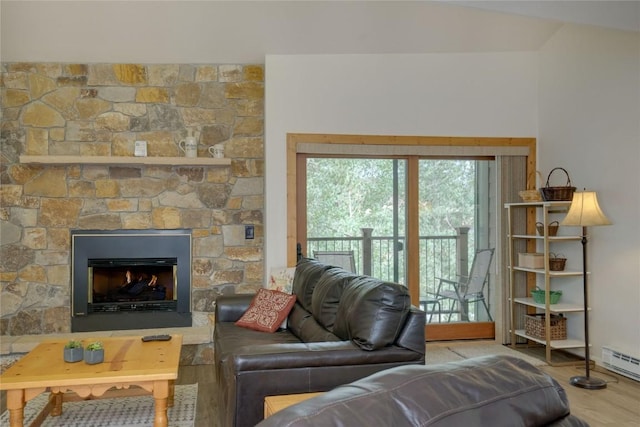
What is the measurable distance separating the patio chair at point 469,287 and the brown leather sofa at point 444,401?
4.40 m

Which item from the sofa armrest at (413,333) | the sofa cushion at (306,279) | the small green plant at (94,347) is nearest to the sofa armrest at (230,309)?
the sofa cushion at (306,279)

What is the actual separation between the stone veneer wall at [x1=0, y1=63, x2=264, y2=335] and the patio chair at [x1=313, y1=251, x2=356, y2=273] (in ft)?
1.97

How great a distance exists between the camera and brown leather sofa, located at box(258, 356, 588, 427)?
794 millimetres

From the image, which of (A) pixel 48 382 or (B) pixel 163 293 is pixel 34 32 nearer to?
(B) pixel 163 293

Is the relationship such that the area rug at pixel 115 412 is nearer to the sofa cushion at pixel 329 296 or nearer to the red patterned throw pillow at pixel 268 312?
the red patterned throw pillow at pixel 268 312

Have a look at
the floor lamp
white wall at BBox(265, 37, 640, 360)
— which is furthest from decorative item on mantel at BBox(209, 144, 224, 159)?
the floor lamp

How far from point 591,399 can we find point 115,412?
319cm

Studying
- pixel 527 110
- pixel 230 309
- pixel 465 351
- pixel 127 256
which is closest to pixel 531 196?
pixel 527 110

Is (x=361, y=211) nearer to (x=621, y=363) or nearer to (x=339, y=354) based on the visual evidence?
(x=621, y=363)

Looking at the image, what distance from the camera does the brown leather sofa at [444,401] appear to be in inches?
31.3

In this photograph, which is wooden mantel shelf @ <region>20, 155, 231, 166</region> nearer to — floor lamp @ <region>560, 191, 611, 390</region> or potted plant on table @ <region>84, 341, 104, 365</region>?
potted plant on table @ <region>84, 341, 104, 365</region>

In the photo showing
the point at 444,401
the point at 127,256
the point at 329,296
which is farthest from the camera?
the point at 127,256

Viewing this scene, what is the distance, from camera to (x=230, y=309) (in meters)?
4.27

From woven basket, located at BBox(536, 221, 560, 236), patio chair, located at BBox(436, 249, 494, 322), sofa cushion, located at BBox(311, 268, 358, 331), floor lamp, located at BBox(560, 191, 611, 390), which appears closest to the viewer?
sofa cushion, located at BBox(311, 268, 358, 331)
